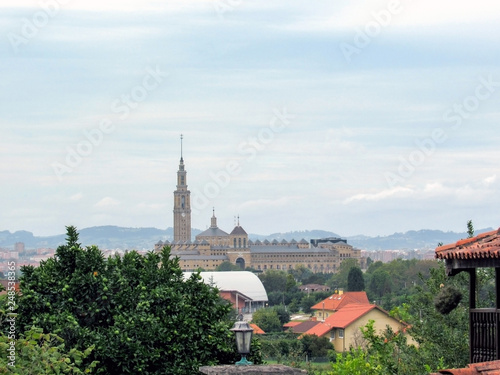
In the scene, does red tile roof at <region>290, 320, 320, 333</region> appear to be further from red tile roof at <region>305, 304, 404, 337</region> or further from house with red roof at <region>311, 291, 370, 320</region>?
house with red roof at <region>311, 291, 370, 320</region>

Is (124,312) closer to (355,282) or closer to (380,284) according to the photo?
(355,282)

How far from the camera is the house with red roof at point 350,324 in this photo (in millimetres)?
44250

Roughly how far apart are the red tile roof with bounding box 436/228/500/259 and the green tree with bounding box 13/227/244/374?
238 inches

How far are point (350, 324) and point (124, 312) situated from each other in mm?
33338

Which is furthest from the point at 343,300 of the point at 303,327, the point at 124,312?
the point at 124,312

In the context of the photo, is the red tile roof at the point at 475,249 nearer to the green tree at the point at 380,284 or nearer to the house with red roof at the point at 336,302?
the house with red roof at the point at 336,302

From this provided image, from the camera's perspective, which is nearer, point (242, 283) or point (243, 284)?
point (243, 284)

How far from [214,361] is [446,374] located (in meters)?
8.07

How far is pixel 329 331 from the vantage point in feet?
160

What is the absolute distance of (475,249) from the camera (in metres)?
8.10

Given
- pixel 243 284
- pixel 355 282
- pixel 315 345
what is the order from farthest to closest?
pixel 243 284 < pixel 355 282 < pixel 315 345

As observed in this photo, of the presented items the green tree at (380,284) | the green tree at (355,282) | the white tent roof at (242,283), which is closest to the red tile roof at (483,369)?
the green tree at (355,282)

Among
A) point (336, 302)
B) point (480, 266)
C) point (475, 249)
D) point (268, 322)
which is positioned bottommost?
point (268, 322)

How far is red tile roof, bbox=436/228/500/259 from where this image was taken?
7.93 m
